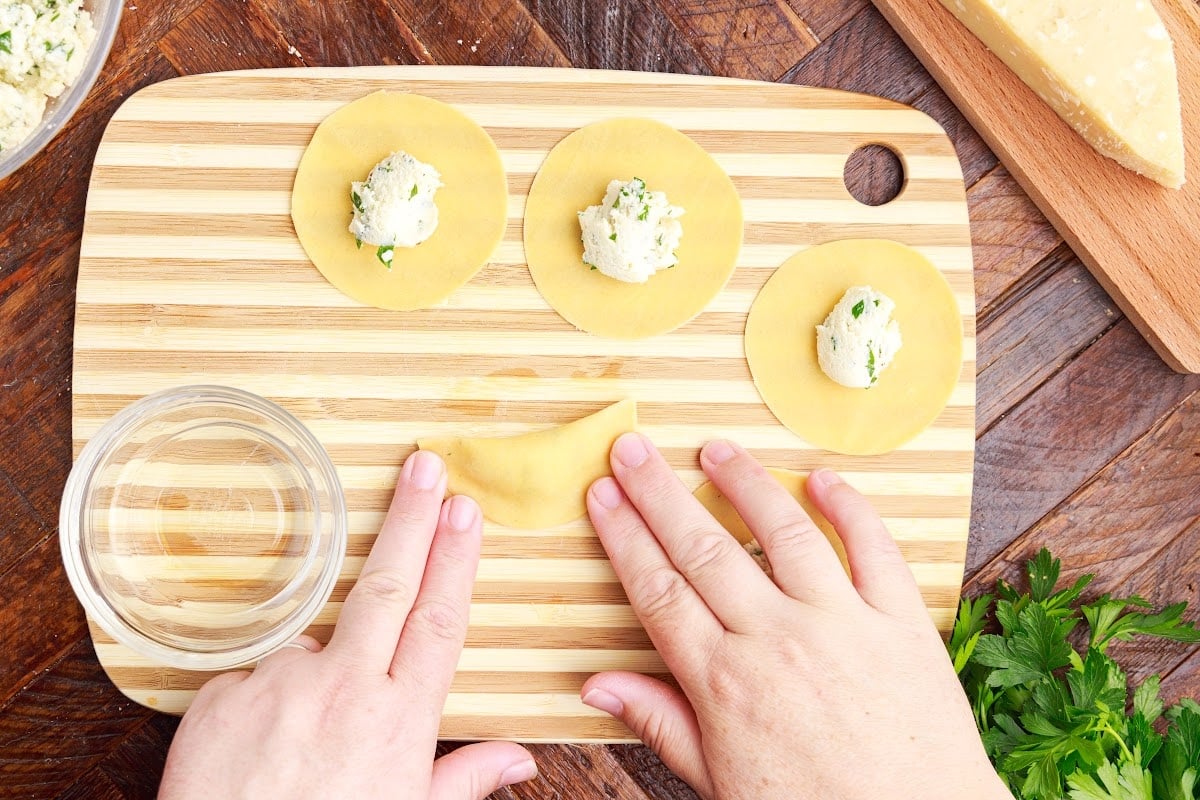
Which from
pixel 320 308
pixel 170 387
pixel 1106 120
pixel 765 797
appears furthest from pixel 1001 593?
pixel 170 387

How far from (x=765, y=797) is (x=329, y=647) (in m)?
0.68

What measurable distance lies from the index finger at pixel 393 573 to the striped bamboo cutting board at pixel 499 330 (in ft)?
0.23

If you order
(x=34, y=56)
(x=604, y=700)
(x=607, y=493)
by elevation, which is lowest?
(x=604, y=700)

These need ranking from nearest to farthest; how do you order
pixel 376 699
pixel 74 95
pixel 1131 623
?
1. pixel 376 699
2. pixel 74 95
3. pixel 1131 623

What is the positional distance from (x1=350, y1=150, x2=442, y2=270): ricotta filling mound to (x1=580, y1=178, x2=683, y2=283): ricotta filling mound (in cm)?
26

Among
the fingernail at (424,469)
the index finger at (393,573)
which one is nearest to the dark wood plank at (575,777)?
the index finger at (393,573)

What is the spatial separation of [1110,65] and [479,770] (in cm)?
154

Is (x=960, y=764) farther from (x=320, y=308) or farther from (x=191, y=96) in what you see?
(x=191, y=96)

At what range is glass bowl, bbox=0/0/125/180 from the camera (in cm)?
142

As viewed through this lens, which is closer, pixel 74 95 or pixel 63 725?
pixel 74 95

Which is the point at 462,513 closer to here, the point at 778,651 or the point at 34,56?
the point at 778,651

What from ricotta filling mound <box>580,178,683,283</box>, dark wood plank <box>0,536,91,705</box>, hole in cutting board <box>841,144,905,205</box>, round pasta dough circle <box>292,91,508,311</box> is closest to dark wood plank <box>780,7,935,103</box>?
hole in cutting board <box>841,144,905,205</box>

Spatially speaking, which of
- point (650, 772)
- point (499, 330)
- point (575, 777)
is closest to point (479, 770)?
point (575, 777)

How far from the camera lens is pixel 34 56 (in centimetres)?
139
